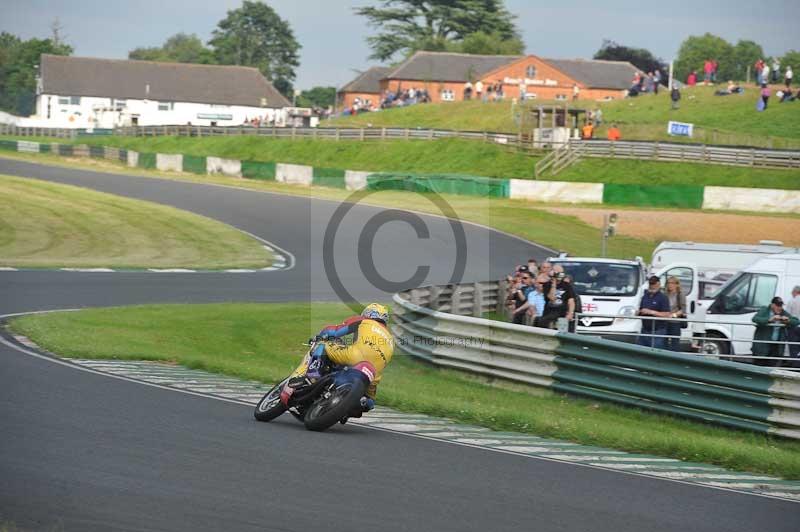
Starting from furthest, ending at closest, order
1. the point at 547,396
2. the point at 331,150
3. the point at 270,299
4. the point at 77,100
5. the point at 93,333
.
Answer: the point at 77,100 → the point at 331,150 → the point at 270,299 → the point at 93,333 → the point at 547,396

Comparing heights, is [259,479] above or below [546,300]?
below

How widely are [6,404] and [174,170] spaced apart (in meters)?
54.7

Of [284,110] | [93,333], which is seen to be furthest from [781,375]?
[284,110]

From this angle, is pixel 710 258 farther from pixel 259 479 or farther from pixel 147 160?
pixel 147 160

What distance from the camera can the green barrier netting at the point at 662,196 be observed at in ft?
158

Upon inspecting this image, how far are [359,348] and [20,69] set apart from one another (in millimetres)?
125568

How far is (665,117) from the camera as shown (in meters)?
67.0

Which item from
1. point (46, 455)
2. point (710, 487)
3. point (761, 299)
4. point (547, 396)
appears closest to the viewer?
point (46, 455)

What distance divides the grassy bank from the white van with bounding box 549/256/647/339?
33.8 metres

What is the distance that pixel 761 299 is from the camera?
1753cm

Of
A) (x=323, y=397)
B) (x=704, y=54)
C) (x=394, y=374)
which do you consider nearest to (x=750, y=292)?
(x=394, y=374)

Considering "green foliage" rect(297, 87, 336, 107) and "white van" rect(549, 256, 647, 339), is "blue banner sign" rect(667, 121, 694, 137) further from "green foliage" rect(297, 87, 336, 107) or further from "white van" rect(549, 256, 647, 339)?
"green foliage" rect(297, 87, 336, 107)

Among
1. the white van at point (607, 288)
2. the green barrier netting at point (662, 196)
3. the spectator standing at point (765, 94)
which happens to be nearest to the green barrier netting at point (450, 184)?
the green barrier netting at point (662, 196)

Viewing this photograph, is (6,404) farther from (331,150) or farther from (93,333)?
(331,150)
